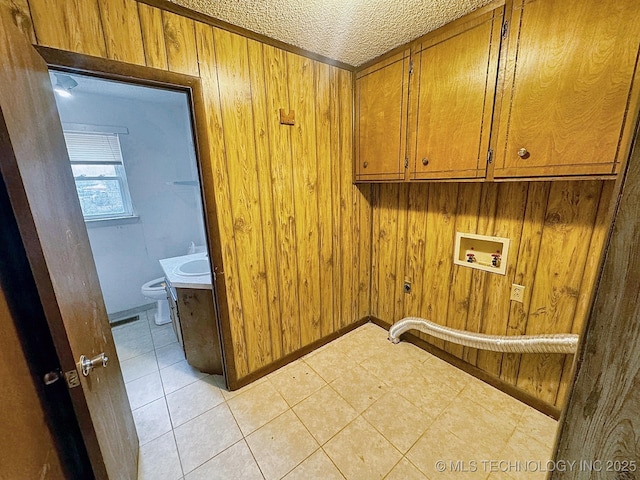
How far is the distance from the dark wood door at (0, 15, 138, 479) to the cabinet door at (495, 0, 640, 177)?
1932 mm

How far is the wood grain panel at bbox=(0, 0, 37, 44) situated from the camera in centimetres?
99

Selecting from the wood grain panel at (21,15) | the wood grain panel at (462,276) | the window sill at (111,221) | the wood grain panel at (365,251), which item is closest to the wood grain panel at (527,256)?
the wood grain panel at (462,276)

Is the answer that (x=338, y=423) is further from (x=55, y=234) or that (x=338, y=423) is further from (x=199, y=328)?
(x=55, y=234)

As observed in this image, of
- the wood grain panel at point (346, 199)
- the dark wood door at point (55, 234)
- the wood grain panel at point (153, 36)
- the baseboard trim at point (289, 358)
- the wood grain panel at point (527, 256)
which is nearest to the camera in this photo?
the dark wood door at point (55, 234)

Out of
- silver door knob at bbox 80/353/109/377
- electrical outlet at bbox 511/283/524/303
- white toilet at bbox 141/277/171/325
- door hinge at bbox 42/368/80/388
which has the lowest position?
white toilet at bbox 141/277/171/325

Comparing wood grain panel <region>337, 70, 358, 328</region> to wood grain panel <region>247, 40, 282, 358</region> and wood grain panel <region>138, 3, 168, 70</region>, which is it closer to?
wood grain panel <region>247, 40, 282, 358</region>

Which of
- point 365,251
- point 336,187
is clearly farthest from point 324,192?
point 365,251

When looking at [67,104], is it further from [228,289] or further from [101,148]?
[228,289]

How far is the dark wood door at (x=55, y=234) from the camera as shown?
67cm

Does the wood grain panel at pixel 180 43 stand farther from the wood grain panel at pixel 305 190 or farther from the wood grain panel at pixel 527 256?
the wood grain panel at pixel 527 256

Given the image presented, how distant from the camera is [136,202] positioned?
2.95 m

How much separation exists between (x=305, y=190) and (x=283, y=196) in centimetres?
20

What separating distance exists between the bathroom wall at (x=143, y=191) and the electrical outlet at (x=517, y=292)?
332 centimetres

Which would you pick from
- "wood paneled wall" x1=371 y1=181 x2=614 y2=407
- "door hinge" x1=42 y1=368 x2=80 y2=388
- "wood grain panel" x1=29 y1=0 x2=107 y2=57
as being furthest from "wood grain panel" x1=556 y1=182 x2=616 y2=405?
"wood grain panel" x1=29 y1=0 x2=107 y2=57
